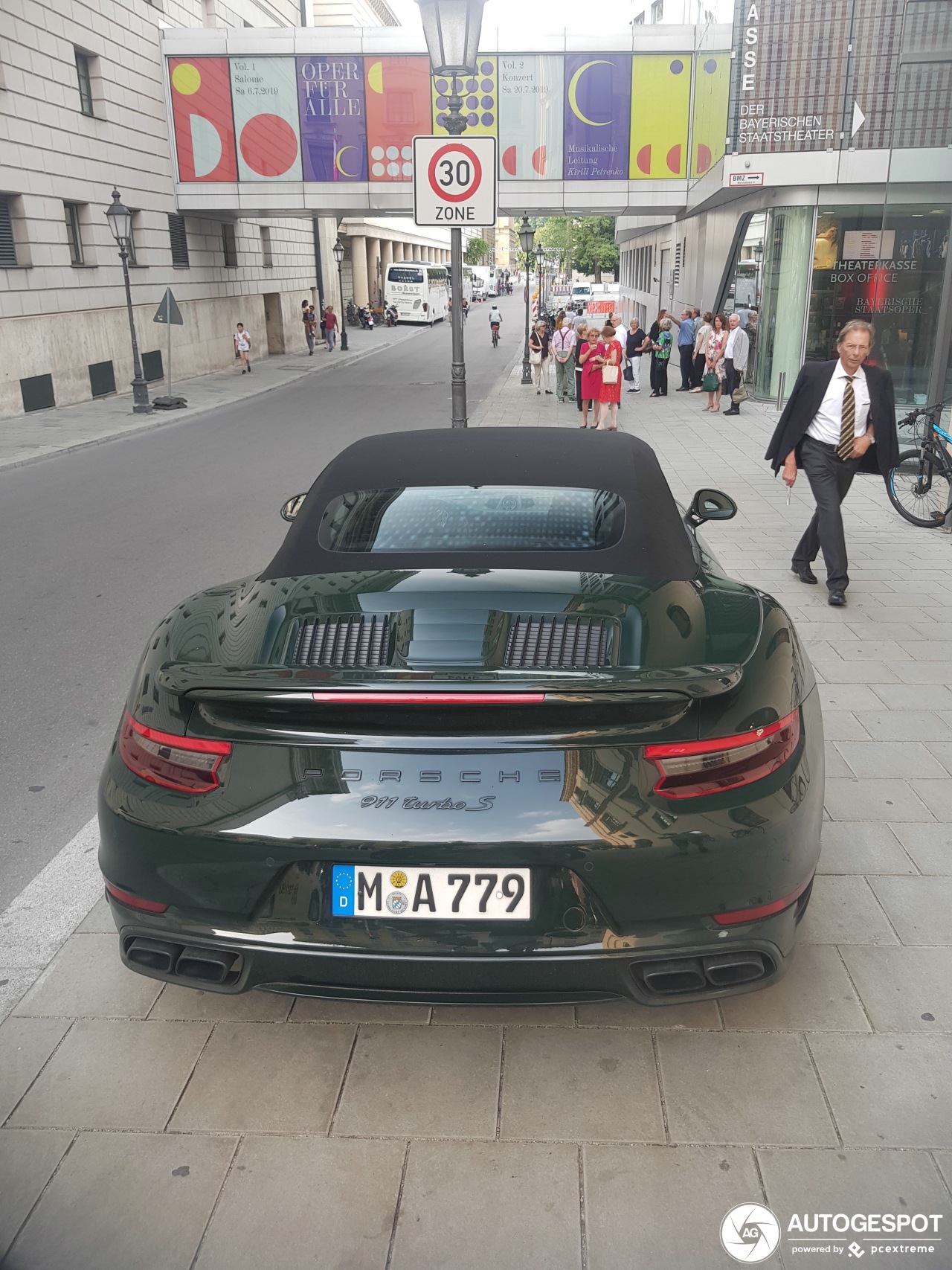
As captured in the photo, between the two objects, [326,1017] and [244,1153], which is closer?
[244,1153]

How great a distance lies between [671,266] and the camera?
37781 millimetres

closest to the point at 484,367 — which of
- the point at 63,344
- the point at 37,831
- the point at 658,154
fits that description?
the point at 658,154

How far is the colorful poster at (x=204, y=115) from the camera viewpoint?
28.3m

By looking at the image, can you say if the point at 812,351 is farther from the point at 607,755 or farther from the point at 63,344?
the point at 607,755

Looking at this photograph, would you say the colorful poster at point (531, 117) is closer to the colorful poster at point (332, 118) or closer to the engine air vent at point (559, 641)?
the colorful poster at point (332, 118)

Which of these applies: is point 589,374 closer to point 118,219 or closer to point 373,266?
point 118,219

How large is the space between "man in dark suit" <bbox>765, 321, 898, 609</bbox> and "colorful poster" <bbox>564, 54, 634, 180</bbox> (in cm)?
2300

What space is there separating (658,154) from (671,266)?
1057cm

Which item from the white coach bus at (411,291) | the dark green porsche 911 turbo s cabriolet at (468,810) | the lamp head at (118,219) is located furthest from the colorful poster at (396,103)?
the white coach bus at (411,291)

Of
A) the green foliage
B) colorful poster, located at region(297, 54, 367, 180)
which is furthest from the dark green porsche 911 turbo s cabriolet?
the green foliage

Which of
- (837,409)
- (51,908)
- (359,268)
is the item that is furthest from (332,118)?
(359,268)

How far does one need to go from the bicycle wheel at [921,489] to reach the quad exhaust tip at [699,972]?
836cm

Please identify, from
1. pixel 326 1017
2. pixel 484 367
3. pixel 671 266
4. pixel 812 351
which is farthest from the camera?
pixel 671 266

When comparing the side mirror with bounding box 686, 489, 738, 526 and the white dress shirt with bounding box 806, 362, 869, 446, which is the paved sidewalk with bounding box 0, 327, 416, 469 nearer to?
the white dress shirt with bounding box 806, 362, 869, 446
